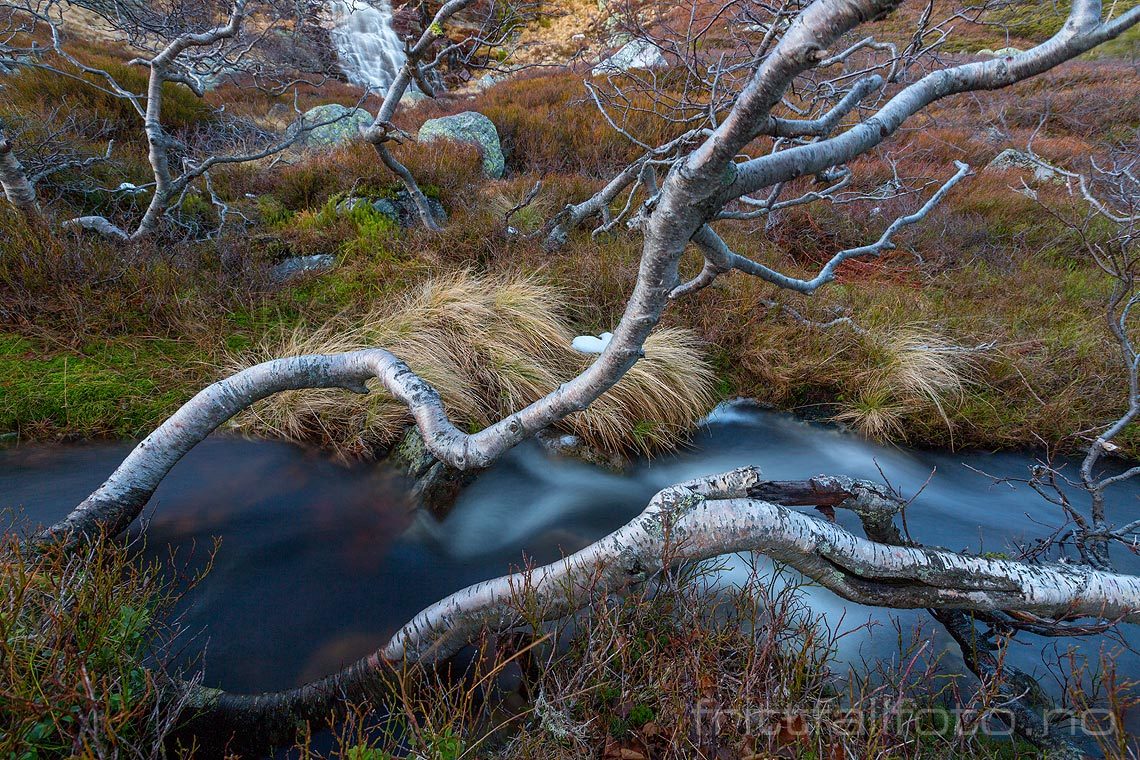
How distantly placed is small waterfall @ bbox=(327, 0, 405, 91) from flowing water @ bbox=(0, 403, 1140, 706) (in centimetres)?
1548

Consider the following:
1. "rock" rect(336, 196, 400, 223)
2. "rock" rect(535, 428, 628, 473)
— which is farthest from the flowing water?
"rock" rect(336, 196, 400, 223)

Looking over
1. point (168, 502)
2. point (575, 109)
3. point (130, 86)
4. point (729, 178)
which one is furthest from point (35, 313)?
point (575, 109)

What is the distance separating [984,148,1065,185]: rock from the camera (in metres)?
9.10

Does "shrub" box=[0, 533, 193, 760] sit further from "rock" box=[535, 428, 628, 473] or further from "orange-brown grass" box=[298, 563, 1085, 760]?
"rock" box=[535, 428, 628, 473]

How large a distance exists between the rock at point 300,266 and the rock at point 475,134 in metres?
3.68

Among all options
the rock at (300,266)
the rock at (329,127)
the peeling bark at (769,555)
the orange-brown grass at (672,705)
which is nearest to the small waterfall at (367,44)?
the rock at (329,127)

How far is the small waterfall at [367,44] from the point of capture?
15871 mm

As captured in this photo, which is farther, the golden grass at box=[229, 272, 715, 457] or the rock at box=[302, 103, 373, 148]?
the rock at box=[302, 103, 373, 148]

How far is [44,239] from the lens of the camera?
396 cm

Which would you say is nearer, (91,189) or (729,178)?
(729,178)

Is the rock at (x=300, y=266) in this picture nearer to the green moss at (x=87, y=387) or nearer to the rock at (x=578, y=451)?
the green moss at (x=87, y=387)

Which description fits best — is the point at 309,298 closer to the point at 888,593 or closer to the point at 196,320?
the point at 196,320

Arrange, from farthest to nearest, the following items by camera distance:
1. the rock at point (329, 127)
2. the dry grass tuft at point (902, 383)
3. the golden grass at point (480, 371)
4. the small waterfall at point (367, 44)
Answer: the small waterfall at point (367, 44) < the rock at point (329, 127) < the dry grass tuft at point (902, 383) < the golden grass at point (480, 371)

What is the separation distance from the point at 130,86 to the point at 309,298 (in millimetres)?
6142
